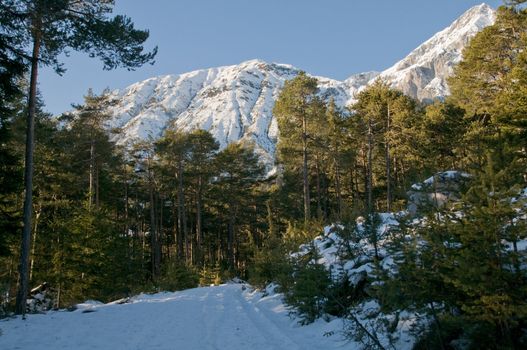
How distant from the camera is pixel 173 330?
10.8 m

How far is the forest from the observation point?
204 inches

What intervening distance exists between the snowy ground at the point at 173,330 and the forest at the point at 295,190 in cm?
108

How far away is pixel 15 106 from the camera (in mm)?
21703

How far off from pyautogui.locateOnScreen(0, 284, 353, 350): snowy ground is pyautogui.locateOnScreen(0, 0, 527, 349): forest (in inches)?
42.4

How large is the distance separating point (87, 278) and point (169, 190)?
1655 cm

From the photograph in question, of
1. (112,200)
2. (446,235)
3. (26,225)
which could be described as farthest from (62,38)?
(112,200)

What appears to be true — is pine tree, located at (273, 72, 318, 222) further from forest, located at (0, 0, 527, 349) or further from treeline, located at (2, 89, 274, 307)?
treeline, located at (2, 89, 274, 307)

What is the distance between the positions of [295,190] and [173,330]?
31.8 metres

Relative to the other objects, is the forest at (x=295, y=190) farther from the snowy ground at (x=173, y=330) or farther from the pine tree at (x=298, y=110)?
the snowy ground at (x=173, y=330)

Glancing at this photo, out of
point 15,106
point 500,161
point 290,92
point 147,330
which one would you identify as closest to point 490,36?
point 290,92

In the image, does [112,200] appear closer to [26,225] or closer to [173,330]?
[26,225]

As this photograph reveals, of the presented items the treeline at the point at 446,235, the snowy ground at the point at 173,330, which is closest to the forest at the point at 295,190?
the treeline at the point at 446,235

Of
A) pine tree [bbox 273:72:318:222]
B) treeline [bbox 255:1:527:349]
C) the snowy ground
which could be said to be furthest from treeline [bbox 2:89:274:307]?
treeline [bbox 255:1:527:349]

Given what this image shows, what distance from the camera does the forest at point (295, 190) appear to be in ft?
17.0
